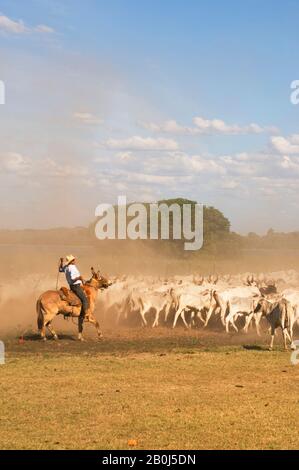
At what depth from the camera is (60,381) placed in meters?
16.0

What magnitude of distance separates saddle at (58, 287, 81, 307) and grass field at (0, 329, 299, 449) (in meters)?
1.31

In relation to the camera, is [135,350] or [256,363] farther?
[135,350]

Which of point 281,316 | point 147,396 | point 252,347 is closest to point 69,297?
point 252,347

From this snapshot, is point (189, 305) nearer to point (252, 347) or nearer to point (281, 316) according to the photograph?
point (252, 347)

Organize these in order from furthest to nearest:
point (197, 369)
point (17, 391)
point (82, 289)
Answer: point (82, 289), point (197, 369), point (17, 391)

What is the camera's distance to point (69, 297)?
23484 mm

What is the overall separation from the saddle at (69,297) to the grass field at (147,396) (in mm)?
1309

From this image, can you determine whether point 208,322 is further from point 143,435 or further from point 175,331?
point 143,435

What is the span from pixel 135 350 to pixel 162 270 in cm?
4487

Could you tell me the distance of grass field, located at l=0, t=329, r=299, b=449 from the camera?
11.3 metres

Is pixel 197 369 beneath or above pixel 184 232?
beneath

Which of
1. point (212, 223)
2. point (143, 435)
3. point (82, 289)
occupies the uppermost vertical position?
point (212, 223)

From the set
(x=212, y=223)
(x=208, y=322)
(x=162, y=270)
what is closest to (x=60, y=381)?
(x=208, y=322)

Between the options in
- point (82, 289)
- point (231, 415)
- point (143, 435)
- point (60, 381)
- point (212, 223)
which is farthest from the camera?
point (212, 223)
